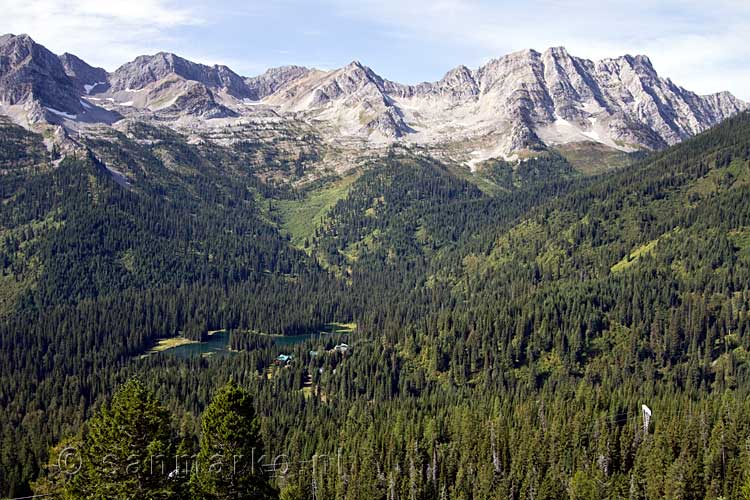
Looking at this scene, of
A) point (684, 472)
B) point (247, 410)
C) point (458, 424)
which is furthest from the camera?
point (458, 424)

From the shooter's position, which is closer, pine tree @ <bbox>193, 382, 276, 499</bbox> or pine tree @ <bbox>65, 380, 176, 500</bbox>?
pine tree @ <bbox>65, 380, 176, 500</bbox>

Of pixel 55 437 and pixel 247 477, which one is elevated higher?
pixel 247 477

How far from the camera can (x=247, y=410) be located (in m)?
71.1

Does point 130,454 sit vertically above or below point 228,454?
above

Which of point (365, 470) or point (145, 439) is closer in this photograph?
point (145, 439)

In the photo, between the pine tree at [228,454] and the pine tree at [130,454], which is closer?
the pine tree at [130,454]

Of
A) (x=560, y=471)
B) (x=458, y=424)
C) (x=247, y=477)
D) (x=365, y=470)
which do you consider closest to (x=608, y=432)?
(x=560, y=471)

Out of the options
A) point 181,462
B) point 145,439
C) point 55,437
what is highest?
point 145,439

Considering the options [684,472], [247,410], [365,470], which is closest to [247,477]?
[247,410]

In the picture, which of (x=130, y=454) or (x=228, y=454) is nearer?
(x=130, y=454)

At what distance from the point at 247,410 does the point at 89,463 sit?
1504 centimetres

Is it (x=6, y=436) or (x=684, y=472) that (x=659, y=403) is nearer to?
(x=684, y=472)

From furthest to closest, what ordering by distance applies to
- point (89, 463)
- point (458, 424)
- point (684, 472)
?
point (458, 424) < point (684, 472) < point (89, 463)

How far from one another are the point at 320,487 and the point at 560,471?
4960 cm
